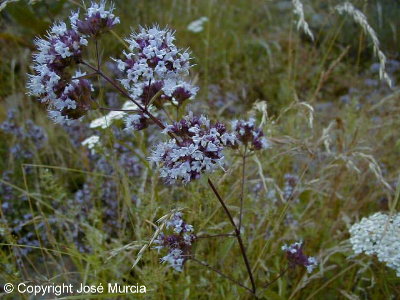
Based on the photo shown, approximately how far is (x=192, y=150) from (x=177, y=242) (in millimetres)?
396

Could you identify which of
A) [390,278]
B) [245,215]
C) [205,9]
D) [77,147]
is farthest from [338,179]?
[205,9]

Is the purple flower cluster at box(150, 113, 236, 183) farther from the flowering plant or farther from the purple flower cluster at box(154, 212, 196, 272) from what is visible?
the purple flower cluster at box(154, 212, 196, 272)

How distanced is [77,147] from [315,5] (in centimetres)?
376

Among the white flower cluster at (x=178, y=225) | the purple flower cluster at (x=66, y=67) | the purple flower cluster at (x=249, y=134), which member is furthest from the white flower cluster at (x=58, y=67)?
the purple flower cluster at (x=249, y=134)

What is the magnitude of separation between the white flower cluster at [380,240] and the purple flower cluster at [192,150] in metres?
0.71

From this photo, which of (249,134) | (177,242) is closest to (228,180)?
(249,134)

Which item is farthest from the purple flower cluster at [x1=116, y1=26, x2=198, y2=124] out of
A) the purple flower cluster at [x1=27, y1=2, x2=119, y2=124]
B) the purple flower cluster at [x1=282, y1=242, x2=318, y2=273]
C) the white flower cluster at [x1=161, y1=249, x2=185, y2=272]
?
the purple flower cluster at [x1=282, y1=242, x2=318, y2=273]

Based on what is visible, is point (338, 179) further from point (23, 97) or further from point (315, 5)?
point (315, 5)

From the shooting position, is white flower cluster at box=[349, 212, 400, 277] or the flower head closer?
the flower head

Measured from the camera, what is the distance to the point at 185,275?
209cm

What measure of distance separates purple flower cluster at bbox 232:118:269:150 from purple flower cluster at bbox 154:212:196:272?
1.22 feet

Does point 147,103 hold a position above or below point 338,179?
below

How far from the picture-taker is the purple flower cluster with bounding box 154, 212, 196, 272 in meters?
1.51

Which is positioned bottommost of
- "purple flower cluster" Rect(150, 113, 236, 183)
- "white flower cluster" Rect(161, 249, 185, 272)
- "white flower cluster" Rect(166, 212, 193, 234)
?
"white flower cluster" Rect(161, 249, 185, 272)
